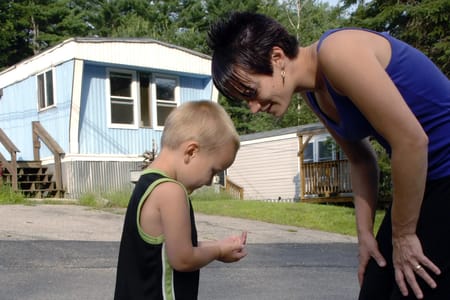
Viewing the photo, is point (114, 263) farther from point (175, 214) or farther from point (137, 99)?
point (137, 99)

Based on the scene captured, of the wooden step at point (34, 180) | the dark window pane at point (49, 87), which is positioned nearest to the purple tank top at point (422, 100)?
the wooden step at point (34, 180)

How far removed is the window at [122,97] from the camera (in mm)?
17922

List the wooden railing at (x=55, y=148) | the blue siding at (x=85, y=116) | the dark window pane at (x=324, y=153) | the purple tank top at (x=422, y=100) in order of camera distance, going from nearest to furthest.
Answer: the purple tank top at (x=422, y=100), the wooden railing at (x=55, y=148), the blue siding at (x=85, y=116), the dark window pane at (x=324, y=153)

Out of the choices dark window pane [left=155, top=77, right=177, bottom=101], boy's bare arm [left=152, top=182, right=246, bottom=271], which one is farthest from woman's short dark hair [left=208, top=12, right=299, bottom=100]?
dark window pane [left=155, top=77, right=177, bottom=101]

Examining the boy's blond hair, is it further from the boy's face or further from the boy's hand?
the boy's hand

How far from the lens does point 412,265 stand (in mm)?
2219

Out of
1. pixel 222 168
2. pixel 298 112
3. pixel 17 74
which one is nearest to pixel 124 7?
pixel 298 112

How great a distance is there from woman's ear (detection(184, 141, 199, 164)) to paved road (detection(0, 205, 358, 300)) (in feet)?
9.60

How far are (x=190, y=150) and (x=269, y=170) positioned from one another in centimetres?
2176

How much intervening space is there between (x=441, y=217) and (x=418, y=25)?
13796mm

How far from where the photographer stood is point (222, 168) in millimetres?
2625

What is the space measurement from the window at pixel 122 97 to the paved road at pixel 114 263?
23.2 feet

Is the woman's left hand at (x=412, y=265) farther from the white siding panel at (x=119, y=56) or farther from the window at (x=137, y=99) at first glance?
the window at (x=137, y=99)

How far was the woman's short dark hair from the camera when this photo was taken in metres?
2.21
